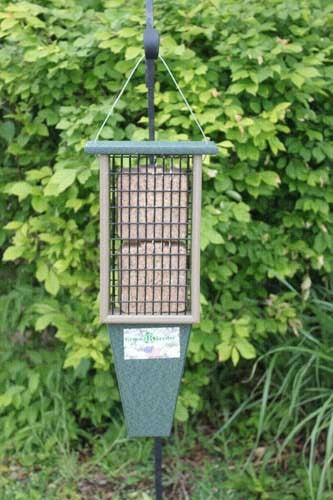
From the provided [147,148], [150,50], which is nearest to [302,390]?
[147,148]

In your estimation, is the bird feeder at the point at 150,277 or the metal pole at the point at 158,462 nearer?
the bird feeder at the point at 150,277

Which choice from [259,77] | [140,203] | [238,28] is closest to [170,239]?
[140,203]

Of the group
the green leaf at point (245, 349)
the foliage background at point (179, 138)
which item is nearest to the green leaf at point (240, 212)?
the foliage background at point (179, 138)

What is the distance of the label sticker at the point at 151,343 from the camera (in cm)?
206

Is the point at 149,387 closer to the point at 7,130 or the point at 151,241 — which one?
the point at 151,241

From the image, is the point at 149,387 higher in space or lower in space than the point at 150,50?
lower

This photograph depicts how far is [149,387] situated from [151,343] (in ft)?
0.53

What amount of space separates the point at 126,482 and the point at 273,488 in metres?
0.68

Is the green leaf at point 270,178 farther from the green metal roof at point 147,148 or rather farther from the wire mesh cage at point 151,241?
the green metal roof at point 147,148

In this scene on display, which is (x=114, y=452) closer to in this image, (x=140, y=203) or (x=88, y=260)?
(x=88, y=260)

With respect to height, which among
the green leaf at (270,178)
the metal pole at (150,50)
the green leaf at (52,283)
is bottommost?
the green leaf at (52,283)

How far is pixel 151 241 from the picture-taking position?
2.05 metres

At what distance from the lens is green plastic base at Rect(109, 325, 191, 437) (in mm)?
2096

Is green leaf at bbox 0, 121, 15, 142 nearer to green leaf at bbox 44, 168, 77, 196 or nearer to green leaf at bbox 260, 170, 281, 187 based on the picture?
green leaf at bbox 44, 168, 77, 196
